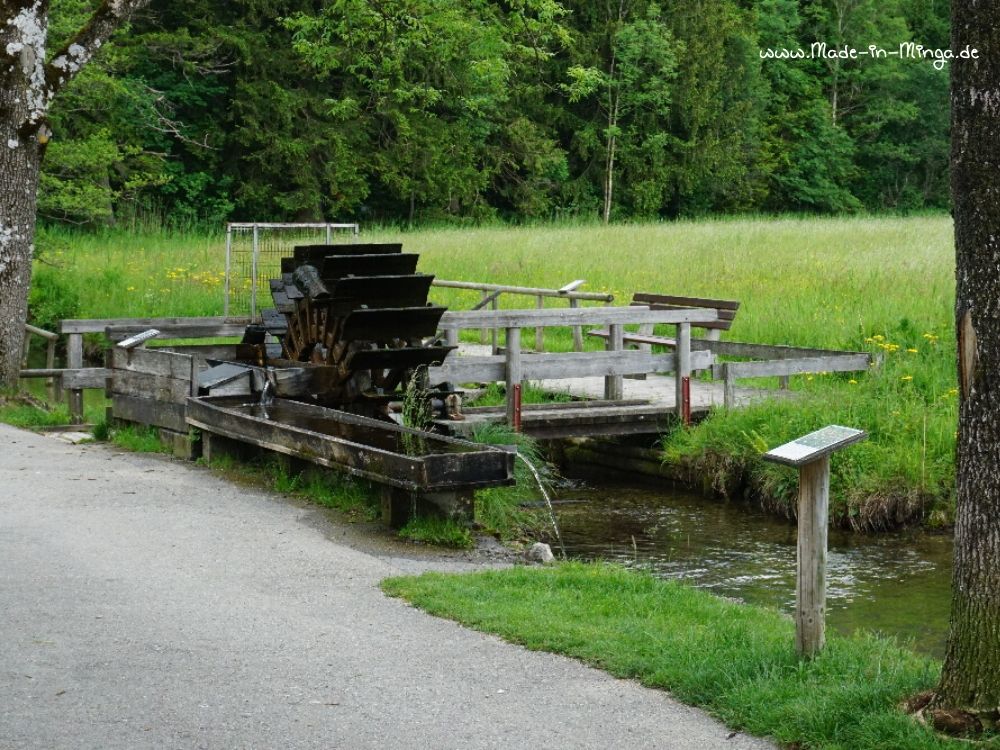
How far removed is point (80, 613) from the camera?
723 cm

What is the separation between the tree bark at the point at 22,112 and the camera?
14.2 meters

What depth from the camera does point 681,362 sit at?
14.4 metres

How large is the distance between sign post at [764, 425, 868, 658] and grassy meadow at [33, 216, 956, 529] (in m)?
5.84

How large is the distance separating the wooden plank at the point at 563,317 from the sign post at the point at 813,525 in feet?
23.1

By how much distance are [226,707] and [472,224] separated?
→ 4142 cm

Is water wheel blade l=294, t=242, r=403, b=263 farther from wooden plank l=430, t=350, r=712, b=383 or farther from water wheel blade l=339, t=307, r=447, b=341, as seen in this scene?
wooden plank l=430, t=350, r=712, b=383

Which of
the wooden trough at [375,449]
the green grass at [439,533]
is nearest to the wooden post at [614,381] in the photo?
the wooden trough at [375,449]

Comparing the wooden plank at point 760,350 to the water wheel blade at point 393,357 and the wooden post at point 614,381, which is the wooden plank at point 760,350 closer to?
the wooden post at point 614,381

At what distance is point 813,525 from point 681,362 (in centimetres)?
845

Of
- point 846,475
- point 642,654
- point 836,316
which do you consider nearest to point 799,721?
point 642,654

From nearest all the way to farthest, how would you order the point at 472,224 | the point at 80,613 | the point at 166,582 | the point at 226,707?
the point at 226,707
the point at 80,613
the point at 166,582
the point at 472,224

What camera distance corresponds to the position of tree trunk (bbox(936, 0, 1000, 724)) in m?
5.12

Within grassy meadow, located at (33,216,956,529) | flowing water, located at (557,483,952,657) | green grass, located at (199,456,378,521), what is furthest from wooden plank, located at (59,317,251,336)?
grassy meadow, located at (33,216,956,529)

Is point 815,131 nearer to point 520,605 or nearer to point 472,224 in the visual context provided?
point 472,224
